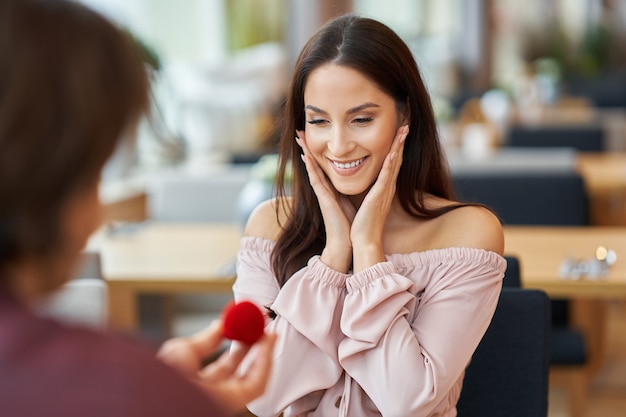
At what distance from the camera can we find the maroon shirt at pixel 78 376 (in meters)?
0.65

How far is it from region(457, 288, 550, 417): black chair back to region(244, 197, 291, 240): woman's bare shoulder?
0.43 metres

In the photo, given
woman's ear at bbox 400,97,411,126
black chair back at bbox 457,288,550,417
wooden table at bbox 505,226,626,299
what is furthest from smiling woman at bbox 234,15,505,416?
wooden table at bbox 505,226,626,299

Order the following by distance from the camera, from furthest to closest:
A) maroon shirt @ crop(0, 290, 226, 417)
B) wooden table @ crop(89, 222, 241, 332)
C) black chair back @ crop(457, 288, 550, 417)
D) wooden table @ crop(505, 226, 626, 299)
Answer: wooden table @ crop(89, 222, 241, 332), wooden table @ crop(505, 226, 626, 299), black chair back @ crop(457, 288, 550, 417), maroon shirt @ crop(0, 290, 226, 417)

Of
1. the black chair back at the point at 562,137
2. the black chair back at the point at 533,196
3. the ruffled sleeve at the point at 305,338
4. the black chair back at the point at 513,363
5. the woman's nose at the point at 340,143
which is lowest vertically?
the black chair back at the point at 562,137

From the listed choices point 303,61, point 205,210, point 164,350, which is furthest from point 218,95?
point 164,350

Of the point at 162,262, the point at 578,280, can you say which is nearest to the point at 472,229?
the point at 578,280

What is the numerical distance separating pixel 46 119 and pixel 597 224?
4.40m

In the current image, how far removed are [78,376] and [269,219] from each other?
4.05ft

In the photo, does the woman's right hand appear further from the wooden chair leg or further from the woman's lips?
the wooden chair leg

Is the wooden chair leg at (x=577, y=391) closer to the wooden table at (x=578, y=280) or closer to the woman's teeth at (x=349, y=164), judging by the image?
the wooden table at (x=578, y=280)

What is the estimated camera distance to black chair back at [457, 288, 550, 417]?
6.34ft

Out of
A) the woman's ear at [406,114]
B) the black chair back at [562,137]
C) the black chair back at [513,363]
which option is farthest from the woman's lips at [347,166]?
the black chair back at [562,137]

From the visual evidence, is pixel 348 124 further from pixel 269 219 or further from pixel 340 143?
pixel 269 219

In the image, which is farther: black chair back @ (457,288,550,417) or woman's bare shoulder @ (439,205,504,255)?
black chair back @ (457,288,550,417)
